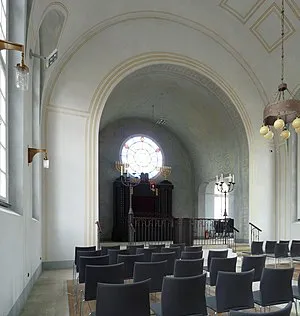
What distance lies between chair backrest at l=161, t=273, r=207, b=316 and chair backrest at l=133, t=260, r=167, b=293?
3.56 ft

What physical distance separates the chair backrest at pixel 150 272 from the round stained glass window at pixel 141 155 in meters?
12.6

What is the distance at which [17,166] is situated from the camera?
5.09 metres

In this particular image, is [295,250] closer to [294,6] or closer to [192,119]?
[294,6]

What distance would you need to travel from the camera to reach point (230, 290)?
3.64m

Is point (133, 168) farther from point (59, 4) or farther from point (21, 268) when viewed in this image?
point (21, 268)

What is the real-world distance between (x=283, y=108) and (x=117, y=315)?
16.9ft

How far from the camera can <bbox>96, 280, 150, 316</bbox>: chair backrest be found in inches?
120

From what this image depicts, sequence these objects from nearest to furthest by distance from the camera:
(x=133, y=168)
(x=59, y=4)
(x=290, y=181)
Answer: (x=59, y=4), (x=290, y=181), (x=133, y=168)

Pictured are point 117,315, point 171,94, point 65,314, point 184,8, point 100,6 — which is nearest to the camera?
point 117,315

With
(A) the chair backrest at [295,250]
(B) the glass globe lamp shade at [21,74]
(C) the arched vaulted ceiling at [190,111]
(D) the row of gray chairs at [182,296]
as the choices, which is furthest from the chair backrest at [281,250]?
(B) the glass globe lamp shade at [21,74]

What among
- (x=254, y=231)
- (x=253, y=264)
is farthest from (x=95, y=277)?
(x=254, y=231)

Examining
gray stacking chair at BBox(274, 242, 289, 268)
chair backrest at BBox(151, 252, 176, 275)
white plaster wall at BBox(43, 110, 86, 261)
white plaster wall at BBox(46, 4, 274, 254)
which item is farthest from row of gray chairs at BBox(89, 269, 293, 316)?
white plaster wall at BBox(46, 4, 274, 254)

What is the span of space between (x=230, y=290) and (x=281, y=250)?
4.73 metres

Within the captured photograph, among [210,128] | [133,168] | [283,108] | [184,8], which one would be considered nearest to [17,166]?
[283,108]
